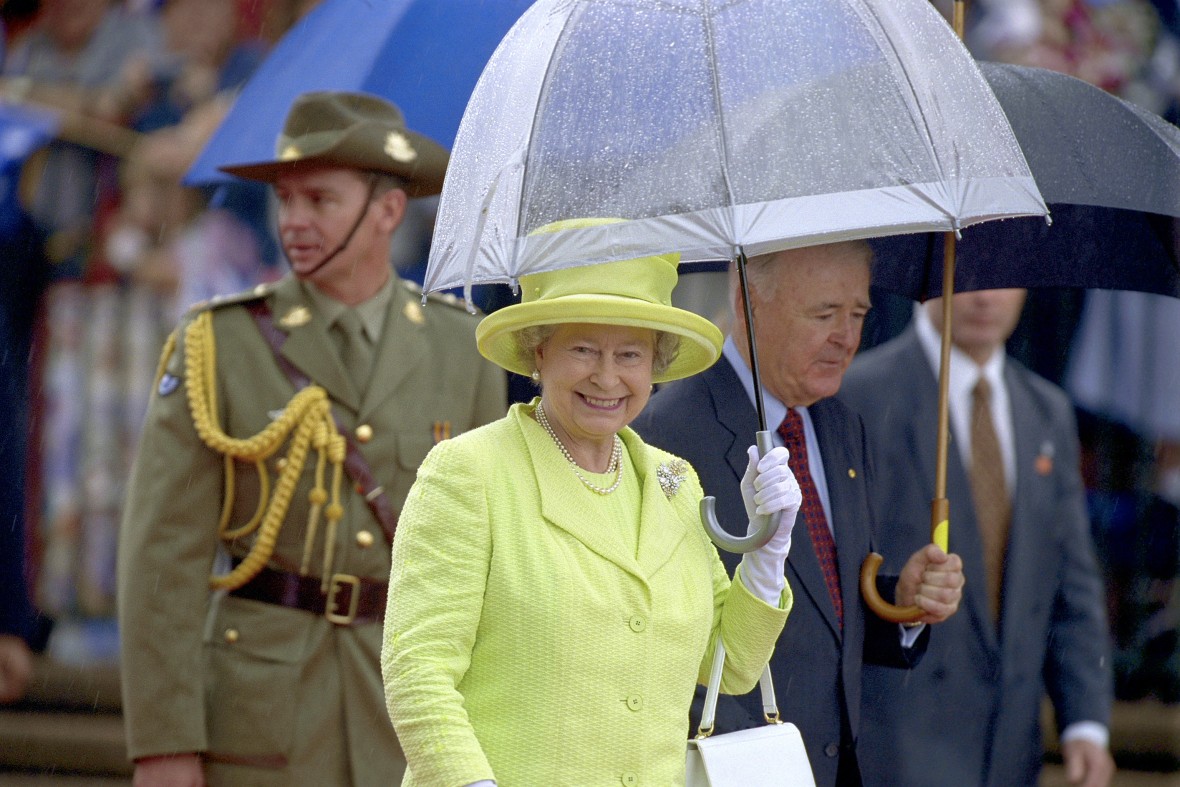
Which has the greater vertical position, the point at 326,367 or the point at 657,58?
the point at 657,58

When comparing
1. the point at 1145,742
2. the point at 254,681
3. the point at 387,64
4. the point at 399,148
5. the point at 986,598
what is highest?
the point at 387,64

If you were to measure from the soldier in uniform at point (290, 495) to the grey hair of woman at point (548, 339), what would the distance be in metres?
1.40

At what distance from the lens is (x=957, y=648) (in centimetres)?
517

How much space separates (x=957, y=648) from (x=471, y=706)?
99.2 inches

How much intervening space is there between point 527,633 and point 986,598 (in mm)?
2597

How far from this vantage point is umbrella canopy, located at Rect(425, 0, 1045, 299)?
2.99 meters

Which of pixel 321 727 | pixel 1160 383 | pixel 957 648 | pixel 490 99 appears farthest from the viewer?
pixel 1160 383

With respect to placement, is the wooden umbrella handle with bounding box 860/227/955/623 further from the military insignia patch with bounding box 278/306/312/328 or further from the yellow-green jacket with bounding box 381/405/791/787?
the military insignia patch with bounding box 278/306/312/328

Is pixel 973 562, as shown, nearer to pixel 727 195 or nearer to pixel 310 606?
pixel 310 606

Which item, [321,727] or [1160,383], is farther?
[1160,383]

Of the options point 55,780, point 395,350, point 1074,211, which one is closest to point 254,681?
point 395,350

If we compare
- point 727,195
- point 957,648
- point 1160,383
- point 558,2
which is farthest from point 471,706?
point 1160,383

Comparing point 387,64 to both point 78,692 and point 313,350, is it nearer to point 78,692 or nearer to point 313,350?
point 313,350

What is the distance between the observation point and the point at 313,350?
15.0ft
